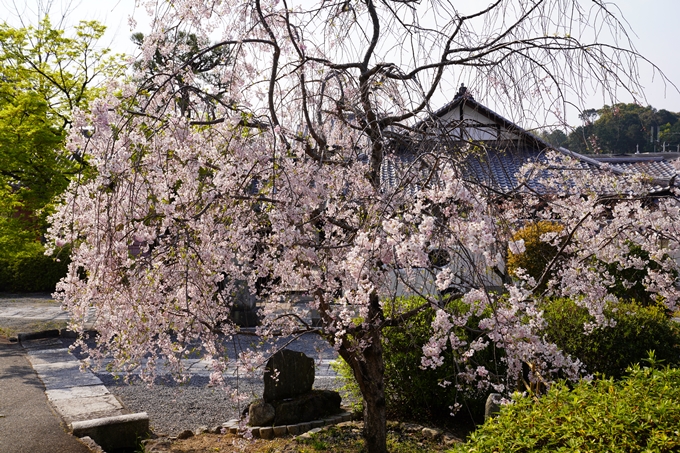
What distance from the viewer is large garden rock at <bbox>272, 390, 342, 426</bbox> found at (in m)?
6.08

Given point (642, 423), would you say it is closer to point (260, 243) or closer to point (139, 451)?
point (260, 243)

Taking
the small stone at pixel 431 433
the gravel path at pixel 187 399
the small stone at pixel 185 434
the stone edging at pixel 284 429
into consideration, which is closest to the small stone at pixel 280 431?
the stone edging at pixel 284 429

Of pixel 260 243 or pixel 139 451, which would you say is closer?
pixel 260 243

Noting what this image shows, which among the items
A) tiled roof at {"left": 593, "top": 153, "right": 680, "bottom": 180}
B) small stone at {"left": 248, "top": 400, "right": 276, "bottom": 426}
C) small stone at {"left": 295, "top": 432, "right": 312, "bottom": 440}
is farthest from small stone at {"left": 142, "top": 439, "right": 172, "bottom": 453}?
tiled roof at {"left": 593, "top": 153, "right": 680, "bottom": 180}

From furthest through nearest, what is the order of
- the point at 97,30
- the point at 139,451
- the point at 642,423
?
the point at 97,30 → the point at 139,451 → the point at 642,423

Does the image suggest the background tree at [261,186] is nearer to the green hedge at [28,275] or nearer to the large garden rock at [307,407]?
the large garden rock at [307,407]

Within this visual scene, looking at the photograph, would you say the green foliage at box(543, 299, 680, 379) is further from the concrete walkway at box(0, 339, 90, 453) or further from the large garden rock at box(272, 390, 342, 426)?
the concrete walkway at box(0, 339, 90, 453)

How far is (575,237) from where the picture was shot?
4.90 meters

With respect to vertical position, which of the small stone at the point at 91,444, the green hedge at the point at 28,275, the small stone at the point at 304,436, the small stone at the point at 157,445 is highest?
the green hedge at the point at 28,275

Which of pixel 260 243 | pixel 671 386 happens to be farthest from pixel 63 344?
pixel 671 386

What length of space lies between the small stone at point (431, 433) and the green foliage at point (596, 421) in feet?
8.85

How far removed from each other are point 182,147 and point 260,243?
2.90ft

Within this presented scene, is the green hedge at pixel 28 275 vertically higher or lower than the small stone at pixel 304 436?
higher

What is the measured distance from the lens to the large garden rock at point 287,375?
20.1 ft
